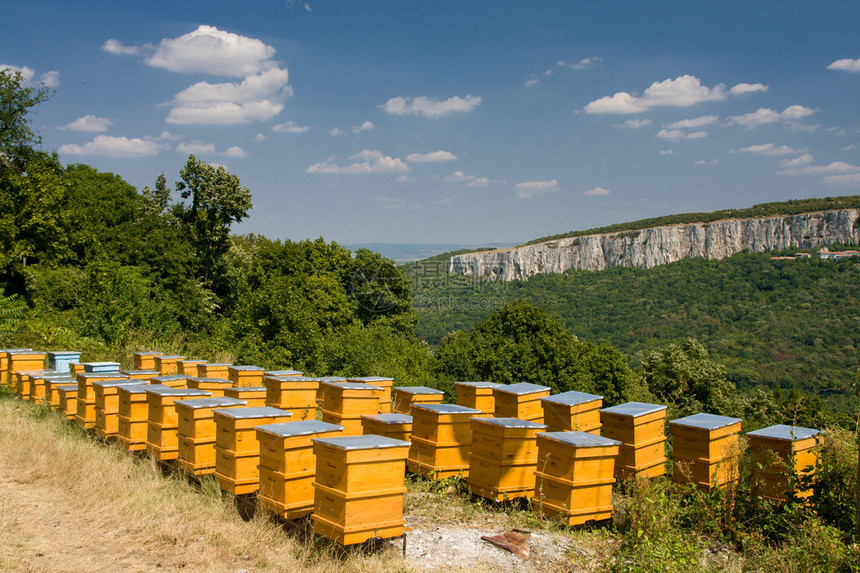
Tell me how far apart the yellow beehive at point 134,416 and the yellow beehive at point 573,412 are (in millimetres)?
6378

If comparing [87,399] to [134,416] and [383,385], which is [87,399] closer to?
[134,416]

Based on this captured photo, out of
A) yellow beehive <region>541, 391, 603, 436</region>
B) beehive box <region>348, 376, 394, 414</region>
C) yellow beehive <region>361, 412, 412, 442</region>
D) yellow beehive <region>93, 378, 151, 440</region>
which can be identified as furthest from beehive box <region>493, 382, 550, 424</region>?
yellow beehive <region>93, 378, 151, 440</region>

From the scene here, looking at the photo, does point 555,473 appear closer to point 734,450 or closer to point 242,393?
point 734,450

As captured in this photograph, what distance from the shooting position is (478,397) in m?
9.39

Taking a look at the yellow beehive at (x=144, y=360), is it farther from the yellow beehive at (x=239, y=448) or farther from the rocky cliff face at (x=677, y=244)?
the rocky cliff face at (x=677, y=244)

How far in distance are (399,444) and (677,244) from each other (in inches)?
4157

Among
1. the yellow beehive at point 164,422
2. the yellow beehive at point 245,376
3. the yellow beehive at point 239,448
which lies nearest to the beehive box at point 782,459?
the yellow beehive at point 239,448

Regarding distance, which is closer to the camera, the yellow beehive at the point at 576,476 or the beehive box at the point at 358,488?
the beehive box at the point at 358,488

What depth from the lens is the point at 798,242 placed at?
94.0m

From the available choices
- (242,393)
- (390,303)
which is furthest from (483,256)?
(242,393)

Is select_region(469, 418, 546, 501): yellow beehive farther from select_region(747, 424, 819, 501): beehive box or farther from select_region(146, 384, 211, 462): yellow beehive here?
select_region(146, 384, 211, 462): yellow beehive

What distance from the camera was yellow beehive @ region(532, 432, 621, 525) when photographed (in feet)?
21.1

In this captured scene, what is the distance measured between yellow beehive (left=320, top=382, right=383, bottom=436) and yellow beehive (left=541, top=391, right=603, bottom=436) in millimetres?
2682

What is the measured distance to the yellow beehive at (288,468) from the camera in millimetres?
6020
